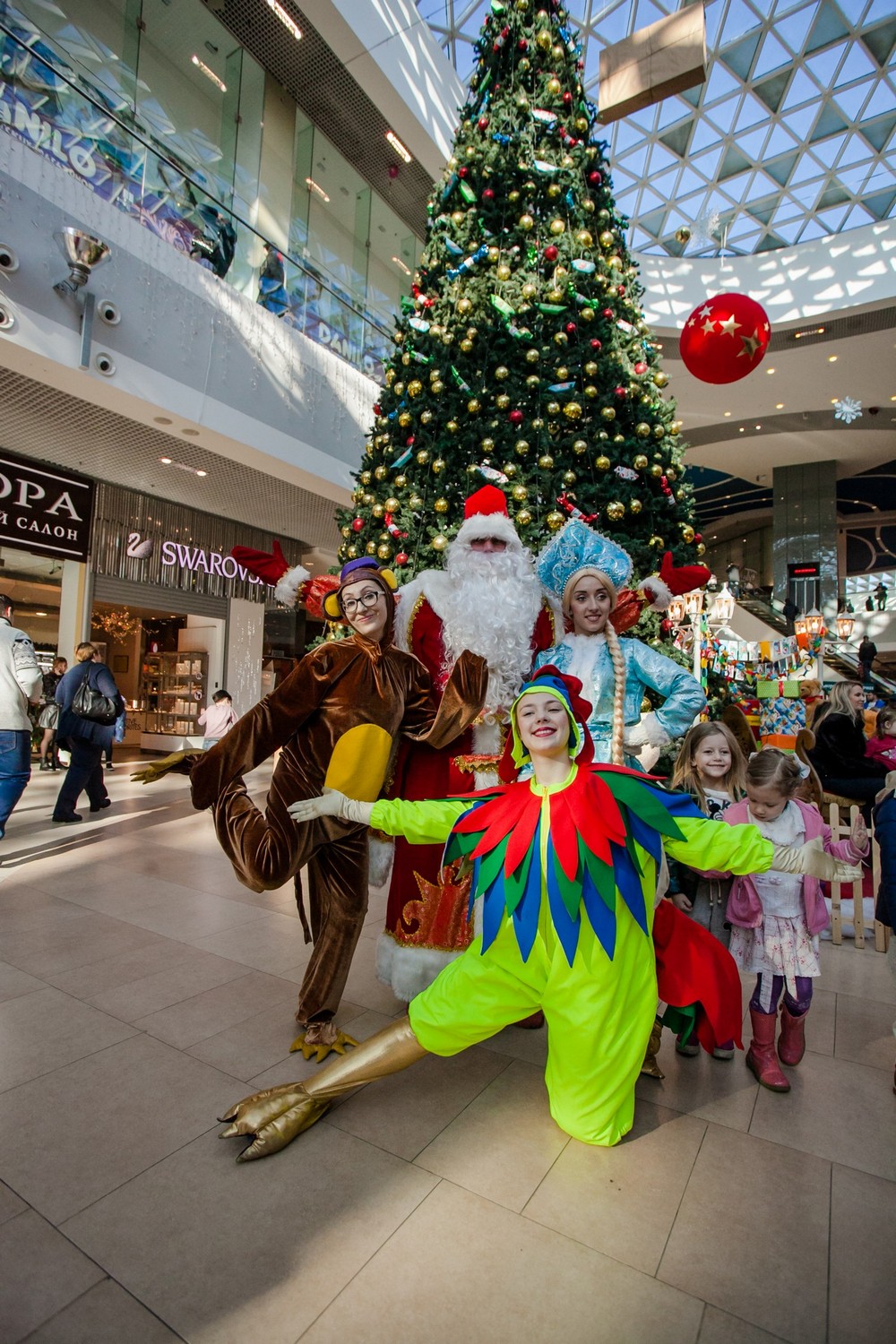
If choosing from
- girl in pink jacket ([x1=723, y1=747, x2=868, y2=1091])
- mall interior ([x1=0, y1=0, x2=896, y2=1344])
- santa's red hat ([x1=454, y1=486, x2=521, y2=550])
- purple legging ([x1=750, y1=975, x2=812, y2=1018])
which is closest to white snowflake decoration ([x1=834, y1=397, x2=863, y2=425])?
mall interior ([x1=0, y1=0, x2=896, y2=1344])

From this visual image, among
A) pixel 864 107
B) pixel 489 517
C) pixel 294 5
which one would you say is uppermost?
pixel 864 107

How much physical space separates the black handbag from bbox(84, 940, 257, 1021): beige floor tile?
3.26 m

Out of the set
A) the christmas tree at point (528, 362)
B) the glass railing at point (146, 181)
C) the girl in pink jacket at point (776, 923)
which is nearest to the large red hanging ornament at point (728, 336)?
the christmas tree at point (528, 362)

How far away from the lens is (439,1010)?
1872 millimetres

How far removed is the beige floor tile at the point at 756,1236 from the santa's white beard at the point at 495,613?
166 cm

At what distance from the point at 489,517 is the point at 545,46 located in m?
3.78

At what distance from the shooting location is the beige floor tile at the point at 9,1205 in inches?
63.6

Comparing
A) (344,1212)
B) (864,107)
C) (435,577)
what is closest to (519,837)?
(344,1212)

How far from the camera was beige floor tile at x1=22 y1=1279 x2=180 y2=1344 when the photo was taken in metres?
1.32

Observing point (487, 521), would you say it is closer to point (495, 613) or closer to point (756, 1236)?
point (495, 613)

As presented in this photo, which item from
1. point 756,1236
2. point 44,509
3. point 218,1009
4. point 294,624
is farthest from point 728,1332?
point 294,624

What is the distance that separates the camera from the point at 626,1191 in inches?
69.0

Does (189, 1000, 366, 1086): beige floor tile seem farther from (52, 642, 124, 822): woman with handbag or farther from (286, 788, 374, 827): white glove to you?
(52, 642, 124, 822): woman with handbag

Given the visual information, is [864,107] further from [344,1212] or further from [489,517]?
[344,1212]
